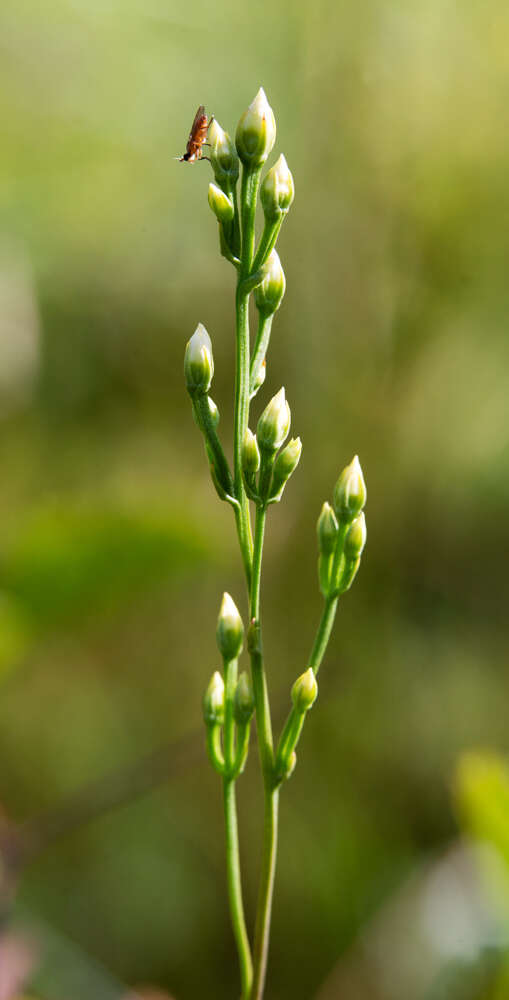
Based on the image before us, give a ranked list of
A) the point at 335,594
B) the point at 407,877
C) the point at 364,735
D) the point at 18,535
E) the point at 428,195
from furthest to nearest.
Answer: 1. the point at 428,195
2. the point at 364,735
3. the point at 407,877
4. the point at 18,535
5. the point at 335,594

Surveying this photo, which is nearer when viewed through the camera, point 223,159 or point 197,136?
point 223,159

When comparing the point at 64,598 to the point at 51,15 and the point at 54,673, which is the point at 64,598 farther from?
the point at 51,15

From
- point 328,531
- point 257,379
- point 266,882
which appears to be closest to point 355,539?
point 328,531

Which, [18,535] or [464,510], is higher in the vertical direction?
[18,535]

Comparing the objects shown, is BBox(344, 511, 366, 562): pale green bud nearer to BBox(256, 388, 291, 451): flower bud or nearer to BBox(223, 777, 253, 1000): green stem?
BBox(256, 388, 291, 451): flower bud

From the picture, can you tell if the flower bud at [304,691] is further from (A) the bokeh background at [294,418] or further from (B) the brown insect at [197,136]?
(A) the bokeh background at [294,418]

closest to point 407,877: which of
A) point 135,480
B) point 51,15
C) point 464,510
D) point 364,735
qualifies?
point 364,735

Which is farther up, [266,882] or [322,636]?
[322,636]

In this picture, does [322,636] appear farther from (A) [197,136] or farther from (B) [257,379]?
(A) [197,136]
